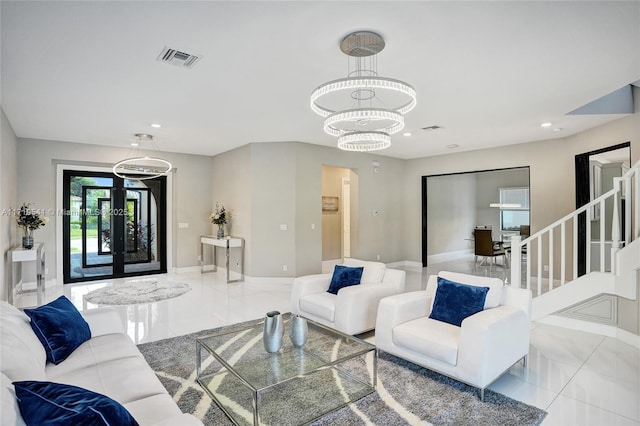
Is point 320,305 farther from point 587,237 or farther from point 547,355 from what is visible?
point 587,237

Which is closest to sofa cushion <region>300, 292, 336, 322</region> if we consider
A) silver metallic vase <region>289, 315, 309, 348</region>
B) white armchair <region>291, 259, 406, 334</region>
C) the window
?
white armchair <region>291, 259, 406, 334</region>

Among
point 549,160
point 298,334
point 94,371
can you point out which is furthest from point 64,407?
point 549,160

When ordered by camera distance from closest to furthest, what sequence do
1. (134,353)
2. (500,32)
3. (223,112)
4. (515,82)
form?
(134,353) < (500,32) < (515,82) < (223,112)

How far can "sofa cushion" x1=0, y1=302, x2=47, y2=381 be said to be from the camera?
1591 mm

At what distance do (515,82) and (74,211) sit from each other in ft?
25.3

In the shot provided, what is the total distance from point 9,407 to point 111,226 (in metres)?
7.09

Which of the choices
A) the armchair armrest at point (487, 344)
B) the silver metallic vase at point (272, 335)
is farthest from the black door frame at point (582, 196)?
the silver metallic vase at point (272, 335)

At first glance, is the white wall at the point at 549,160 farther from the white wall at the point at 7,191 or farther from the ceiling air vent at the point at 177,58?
the white wall at the point at 7,191

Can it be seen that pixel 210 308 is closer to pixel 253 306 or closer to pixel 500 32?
pixel 253 306

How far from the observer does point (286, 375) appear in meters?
2.43

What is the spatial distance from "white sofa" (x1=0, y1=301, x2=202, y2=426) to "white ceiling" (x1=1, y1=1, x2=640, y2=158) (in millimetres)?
2094

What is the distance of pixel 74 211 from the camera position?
6.96m

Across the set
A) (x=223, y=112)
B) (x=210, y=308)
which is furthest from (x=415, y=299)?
(x=223, y=112)

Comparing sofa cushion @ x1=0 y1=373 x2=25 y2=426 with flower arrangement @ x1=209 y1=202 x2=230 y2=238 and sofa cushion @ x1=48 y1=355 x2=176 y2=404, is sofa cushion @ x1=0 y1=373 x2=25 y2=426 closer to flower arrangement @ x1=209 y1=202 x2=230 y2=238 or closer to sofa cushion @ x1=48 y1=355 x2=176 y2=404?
sofa cushion @ x1=48 y1=355 x2=176 y2=404
